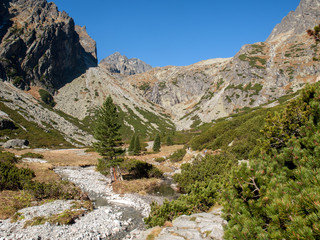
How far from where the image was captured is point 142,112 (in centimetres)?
14838

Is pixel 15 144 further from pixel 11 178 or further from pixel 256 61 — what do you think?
pixel 256 61

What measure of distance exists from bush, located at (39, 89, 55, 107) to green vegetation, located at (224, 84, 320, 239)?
126788 millimetres

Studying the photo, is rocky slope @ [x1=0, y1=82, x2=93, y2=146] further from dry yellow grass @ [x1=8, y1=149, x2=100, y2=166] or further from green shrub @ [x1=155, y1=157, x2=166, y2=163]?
green shrub @ [x1=155, y1=157, x2=166, y2=163]

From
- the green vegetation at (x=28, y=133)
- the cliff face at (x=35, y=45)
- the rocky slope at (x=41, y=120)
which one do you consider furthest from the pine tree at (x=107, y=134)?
the cliff face at (x=35, y=45)

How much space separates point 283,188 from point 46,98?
132 meters

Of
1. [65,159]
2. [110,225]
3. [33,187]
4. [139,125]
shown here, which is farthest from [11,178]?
[139,125]

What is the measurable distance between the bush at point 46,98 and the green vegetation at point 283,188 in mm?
126788

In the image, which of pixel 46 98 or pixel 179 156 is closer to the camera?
pixel 179 156

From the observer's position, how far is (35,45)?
119812 millimetres

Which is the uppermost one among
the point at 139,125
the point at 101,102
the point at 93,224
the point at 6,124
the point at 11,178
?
the point at 101,102

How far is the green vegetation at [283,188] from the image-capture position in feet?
10.3

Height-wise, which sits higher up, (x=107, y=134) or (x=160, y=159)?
(x=107, y=134)

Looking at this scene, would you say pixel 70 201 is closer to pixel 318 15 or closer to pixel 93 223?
pixel 93 223

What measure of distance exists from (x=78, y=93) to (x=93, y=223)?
143m
